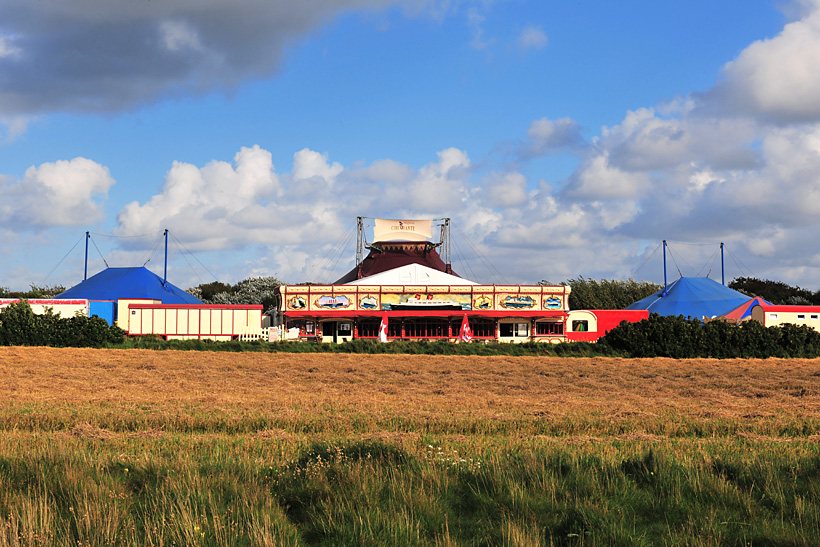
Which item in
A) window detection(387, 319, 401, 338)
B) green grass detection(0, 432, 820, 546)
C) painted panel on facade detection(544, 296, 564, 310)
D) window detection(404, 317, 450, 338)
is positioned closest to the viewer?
green grass detection(0, 432, 820, 546)

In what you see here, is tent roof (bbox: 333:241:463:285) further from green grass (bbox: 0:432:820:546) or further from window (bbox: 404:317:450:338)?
green grass (bbox: 0:432:820:546)

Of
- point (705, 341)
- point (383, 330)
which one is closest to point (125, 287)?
point (383, 330)

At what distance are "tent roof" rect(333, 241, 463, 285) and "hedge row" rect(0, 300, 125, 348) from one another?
43944 millimetres

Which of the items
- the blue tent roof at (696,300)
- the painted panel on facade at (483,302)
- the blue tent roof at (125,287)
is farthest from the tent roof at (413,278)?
the blue tent roof at (125,287)

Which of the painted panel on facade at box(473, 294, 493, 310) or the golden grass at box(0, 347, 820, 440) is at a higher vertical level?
the painted panel on facade at box(473, 294, 493, 310)

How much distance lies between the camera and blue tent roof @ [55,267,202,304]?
81.9 meters

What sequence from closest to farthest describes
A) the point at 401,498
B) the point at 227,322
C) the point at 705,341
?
the point at 401,498 < the point at 705,341 < the point at 227,322

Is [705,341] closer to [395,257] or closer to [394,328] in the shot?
[394,328]

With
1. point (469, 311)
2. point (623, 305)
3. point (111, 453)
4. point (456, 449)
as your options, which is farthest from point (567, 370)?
point (623, 305)

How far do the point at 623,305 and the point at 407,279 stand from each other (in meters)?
59.7

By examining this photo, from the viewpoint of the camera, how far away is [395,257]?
3725 inches

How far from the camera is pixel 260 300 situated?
125562mm

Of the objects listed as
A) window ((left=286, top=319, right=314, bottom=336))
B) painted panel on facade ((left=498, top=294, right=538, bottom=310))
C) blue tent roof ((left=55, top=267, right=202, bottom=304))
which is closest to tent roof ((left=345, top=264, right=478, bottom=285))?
painted panel on facade ((left=498, top=294, right=538, bottom=310))

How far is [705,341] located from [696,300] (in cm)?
3288
